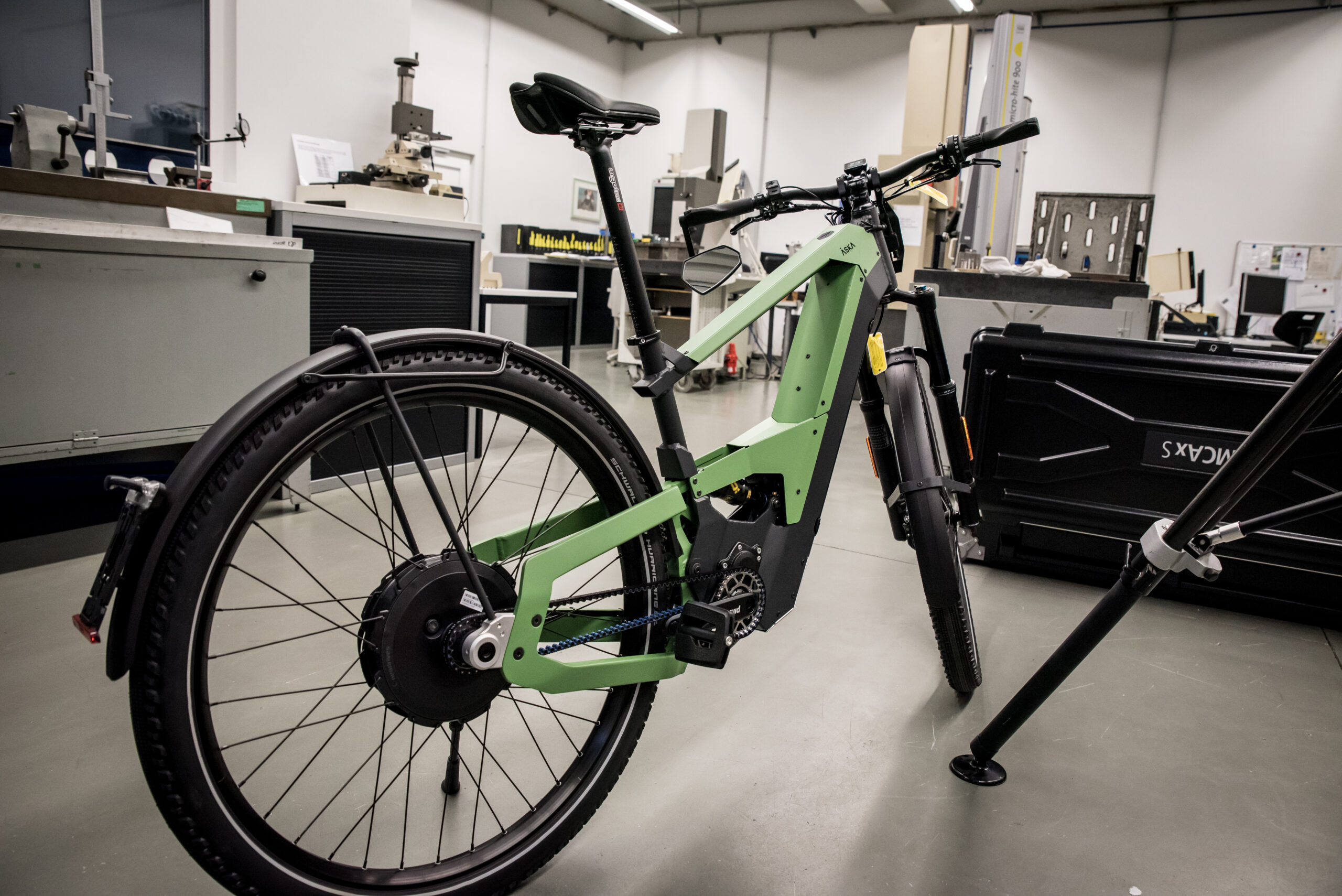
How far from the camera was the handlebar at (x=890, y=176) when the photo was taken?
4.59 ft

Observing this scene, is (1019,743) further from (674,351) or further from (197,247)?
(197,247)

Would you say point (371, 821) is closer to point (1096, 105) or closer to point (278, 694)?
point (278, 694)

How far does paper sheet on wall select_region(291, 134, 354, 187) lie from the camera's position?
3.95 m

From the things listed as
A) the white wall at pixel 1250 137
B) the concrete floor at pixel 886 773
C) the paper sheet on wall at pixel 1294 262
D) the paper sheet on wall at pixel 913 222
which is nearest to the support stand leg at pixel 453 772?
the concrete floor at pixel 886 773

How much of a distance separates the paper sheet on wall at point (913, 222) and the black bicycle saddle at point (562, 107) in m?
4.22

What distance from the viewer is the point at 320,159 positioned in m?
4.05

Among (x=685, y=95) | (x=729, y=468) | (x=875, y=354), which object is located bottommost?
(x=729, y=468)

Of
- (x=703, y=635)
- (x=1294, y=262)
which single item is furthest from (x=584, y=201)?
(x=703, y=635)

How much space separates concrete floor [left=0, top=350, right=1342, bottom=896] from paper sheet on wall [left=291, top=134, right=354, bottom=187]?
2329 millimetres

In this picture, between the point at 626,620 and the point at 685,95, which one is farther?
the point at 685,95

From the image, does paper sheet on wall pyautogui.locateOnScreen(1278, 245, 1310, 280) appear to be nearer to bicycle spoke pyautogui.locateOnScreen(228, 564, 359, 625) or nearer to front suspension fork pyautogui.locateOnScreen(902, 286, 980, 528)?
front suspension fork pyautogui.locateOnScreen(902, 286, 980, 528)

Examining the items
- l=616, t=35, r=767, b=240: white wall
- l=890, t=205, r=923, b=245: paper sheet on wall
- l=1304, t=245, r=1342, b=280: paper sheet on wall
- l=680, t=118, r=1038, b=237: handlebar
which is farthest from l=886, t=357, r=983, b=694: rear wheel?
l=616, t=35, r=767, b=240: white wall

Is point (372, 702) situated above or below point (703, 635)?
below

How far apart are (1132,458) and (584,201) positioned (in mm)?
9604
